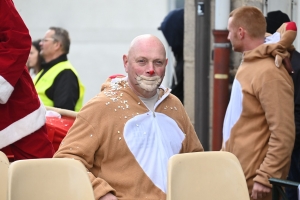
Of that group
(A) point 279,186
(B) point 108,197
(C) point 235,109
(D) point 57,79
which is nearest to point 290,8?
(C) point 235,109

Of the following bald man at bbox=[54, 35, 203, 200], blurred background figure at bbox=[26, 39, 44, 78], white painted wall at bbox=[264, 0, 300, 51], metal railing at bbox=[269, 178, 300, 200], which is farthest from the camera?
blurred background figure at bbox=[26, 39, 44, 78]

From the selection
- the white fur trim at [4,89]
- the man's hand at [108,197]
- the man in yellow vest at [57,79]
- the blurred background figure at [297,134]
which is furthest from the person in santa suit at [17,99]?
the man in yellow vest at [57,79]

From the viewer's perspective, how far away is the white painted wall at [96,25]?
9.66m

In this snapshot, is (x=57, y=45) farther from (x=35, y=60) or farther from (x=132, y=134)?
(x=132, y=134)

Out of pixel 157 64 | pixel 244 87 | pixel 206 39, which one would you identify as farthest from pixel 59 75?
pixel 157 64

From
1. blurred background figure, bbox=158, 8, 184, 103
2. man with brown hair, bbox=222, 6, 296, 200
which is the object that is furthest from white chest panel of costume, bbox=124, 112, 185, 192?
blurred background figure, bbox=158, 8, 184, 103

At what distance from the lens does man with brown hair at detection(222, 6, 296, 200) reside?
4812mm

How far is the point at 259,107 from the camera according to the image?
16.2 ft

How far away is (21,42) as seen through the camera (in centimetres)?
443

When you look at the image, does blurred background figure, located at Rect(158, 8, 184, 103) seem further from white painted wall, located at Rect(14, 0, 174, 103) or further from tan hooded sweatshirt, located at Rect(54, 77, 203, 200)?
tan hooded sweatshirt, located at Rect(54, 77, 203, 200)

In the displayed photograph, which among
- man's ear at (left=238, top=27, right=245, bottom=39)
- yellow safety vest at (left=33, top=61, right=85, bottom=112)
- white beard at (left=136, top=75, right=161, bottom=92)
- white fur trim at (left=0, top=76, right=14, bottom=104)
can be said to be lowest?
yellow safety vest at (left=33, top=61, right=85, bottom=112)

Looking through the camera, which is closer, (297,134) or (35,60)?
(297,134)

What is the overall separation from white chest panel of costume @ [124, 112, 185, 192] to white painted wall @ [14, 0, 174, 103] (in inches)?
218

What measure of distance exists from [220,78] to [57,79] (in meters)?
1.47
